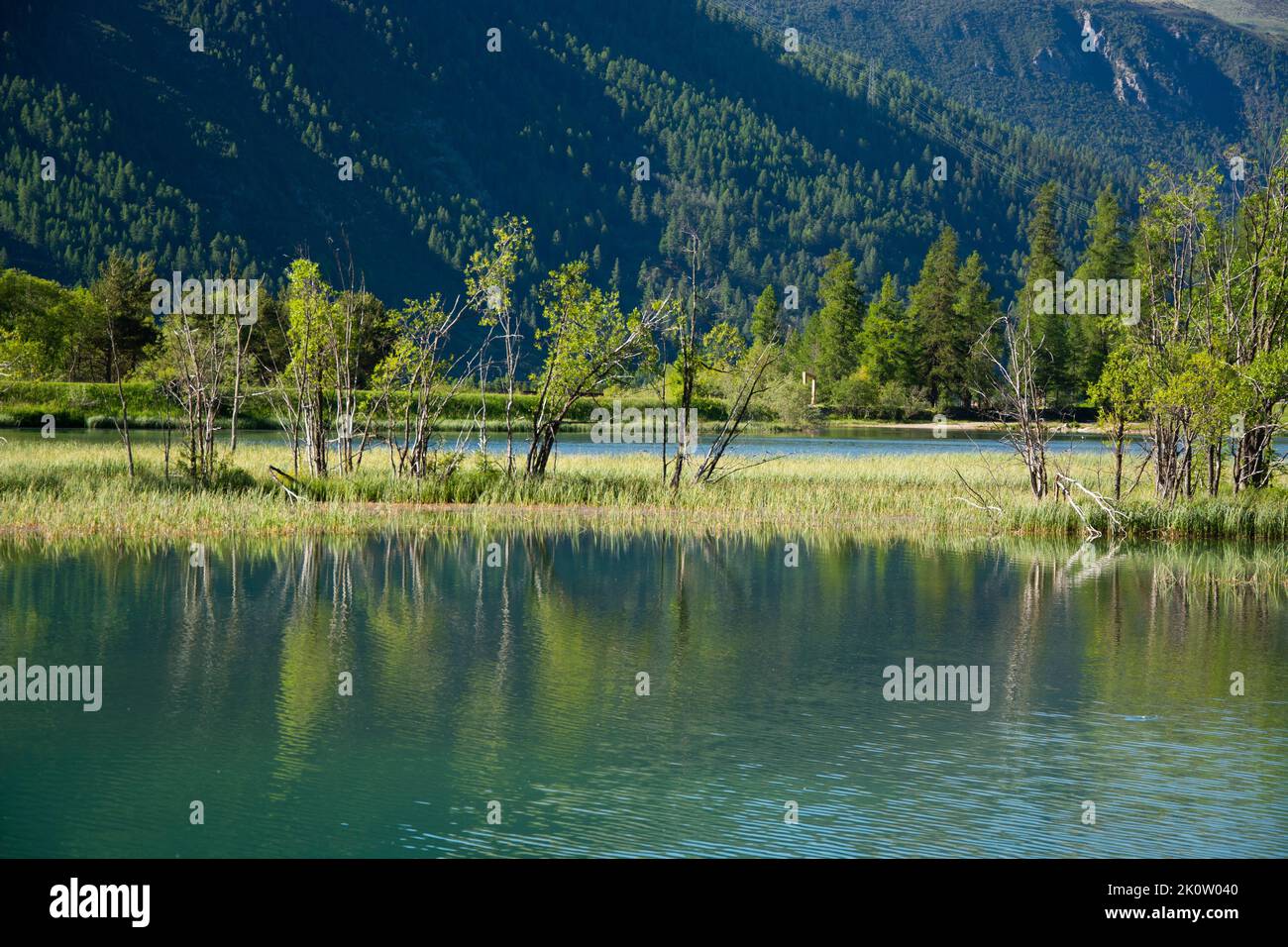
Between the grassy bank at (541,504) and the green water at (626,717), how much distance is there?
4670 mm

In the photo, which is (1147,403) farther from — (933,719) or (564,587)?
(933,719)

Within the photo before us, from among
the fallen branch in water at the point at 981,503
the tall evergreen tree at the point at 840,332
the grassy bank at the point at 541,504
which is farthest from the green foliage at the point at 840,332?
the fallen branch in water at the point at 981,503

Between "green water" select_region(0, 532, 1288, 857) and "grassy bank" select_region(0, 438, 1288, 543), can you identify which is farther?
"grassy bank" select_region(0, 438, 1288, 543)

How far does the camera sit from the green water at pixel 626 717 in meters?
12.9

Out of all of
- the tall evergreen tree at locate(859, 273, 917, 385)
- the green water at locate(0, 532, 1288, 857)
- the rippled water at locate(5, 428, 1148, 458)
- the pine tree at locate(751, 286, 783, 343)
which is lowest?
the green water at locate(0, 532, 1288, 857)

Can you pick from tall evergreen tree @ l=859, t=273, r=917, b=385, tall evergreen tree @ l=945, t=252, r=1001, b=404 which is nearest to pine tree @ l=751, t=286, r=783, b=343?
tall evergreen tree @ l=859, t=273, r=917, b=385

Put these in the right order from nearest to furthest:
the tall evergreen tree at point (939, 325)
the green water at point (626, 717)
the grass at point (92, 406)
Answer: the green water at point (626, 717), the grass at point (92, 406), the tall evergreen tree at point (939, 325)

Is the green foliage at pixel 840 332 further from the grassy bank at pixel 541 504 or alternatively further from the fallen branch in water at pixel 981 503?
the fallen branch in water at pixel 981 503

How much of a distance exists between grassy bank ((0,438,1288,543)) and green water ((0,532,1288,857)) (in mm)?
4670

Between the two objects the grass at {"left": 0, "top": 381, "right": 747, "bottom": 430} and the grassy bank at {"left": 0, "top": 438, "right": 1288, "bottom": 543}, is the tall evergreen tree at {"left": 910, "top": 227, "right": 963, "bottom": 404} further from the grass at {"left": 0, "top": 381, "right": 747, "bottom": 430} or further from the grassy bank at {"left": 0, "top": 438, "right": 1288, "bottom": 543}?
the grassy bank at {"left": 0, "top": 438, "right": 1288, "bottom": 543}

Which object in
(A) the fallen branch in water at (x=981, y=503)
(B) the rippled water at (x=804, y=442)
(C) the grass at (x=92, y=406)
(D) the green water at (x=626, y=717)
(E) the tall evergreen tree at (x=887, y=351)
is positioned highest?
(E) the tall evergreen tree at (x=887, y=351)

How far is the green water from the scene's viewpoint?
1289cm

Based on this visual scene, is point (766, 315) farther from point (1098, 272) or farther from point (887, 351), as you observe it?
point (1098, 272)
